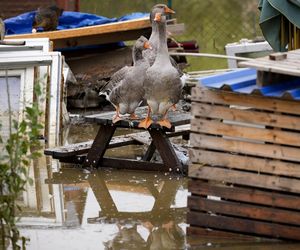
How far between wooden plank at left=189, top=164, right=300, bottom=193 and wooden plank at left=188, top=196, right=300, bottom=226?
0.17 metres

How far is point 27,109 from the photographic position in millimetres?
7270

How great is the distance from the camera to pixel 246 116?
800 centimetres

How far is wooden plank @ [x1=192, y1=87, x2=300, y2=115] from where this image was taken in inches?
310

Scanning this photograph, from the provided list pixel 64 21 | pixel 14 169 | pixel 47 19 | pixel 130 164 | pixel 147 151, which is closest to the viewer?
pixel 14 169

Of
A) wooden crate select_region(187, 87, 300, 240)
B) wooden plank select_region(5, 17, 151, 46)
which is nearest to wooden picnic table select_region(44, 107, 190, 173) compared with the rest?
wooden crate select_region(187, 87, 300, 240)

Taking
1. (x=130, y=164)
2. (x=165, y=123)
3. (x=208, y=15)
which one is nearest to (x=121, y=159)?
(x=130, y=164)

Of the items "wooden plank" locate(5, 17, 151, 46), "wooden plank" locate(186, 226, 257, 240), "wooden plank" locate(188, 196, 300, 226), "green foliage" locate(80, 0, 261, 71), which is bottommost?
"wooden plank" locate(186, 226, 257, 240)

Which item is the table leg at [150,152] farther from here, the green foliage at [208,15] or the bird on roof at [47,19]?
the green foliage at [208,15]

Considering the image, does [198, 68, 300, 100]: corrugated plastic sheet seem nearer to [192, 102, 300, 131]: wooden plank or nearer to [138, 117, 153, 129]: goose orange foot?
[192, 102, 300, 131]: wooden plank

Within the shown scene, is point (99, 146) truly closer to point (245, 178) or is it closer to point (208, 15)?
point (245, 178)

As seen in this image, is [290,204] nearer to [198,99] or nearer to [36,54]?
[198,99]

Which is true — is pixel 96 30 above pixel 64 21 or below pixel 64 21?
below

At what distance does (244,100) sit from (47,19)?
1001 cm

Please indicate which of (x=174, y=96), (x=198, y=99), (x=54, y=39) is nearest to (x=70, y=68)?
(x=54, y=39)
